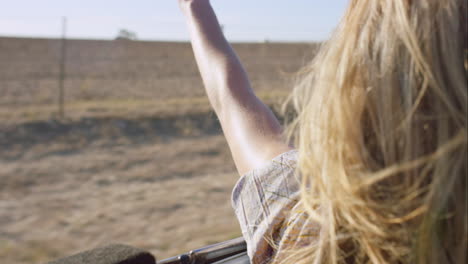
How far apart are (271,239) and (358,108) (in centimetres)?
35

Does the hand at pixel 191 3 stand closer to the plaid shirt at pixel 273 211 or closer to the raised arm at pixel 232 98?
the raised arm at pixel 232 98

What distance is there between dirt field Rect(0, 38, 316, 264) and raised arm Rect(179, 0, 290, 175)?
14 centimetres

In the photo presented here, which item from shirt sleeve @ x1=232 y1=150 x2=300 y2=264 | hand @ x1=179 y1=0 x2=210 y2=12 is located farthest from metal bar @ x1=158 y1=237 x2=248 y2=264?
hand @ x1=179 y1=0 x2=210 y2=12

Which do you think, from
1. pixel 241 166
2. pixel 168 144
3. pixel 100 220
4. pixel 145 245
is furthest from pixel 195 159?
pixel 241 166

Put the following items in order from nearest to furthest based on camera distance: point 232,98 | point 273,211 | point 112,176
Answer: point 273,211 → point 232,98 → point 112,176

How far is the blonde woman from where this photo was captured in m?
0.85

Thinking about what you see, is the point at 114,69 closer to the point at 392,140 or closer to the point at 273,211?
the point at 273,211

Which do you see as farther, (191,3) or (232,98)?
(191,3)

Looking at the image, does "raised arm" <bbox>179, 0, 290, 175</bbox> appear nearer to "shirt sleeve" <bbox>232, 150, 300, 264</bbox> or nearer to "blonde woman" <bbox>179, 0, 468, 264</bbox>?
"shirt sleeve" <bbox>232, 150, 300, 264</bbox>

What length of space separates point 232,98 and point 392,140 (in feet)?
1.79

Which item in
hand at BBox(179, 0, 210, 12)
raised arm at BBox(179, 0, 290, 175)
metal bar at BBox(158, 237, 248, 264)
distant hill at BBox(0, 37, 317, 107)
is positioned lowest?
distant hill at BBox(0, 37, 317, 107)

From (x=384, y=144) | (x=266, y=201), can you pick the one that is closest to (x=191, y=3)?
(x=266, y=201)

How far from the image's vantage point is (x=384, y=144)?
89 cm

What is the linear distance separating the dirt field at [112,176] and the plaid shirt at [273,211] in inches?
13.6
